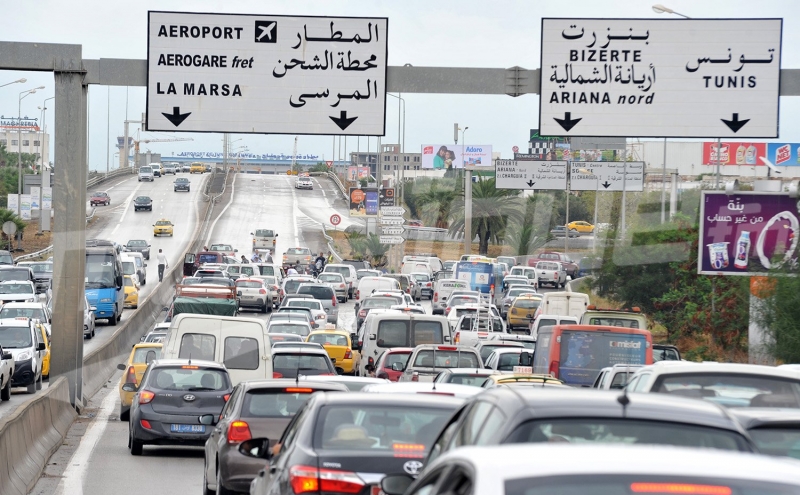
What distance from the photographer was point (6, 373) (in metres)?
26.0

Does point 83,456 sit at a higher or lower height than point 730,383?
lower

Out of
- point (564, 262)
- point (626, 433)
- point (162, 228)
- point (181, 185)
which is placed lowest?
point (564, 262)

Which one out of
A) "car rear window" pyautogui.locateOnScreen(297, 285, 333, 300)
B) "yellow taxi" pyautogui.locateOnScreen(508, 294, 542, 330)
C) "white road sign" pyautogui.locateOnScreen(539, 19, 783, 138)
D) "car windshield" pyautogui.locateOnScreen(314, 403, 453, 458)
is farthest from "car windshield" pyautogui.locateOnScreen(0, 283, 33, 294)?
"car windshield" pyautogui.locateOnScreen(314, 403, 453, 458)

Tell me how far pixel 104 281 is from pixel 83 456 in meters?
28.0

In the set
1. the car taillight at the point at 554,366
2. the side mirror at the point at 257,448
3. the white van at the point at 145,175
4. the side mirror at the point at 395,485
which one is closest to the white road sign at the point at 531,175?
the car taillight at the point at 554,366

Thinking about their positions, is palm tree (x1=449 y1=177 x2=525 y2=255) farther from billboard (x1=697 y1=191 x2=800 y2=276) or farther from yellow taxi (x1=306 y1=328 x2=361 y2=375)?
yellow taxi (x1=306 y1=328 x2=361 y2=375)

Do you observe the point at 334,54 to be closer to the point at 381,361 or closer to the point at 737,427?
the point at 381,361

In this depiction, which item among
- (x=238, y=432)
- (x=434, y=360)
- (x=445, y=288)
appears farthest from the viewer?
(x=445, y=288)

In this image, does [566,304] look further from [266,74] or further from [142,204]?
[142,204]

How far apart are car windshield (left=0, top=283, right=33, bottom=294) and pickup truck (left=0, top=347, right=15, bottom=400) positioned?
60.2 feet

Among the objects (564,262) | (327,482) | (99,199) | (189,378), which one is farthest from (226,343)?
(99,199)

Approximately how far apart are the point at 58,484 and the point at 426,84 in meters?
9.67

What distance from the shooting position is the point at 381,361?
24.5 metres

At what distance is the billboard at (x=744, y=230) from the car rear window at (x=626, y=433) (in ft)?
84.0
